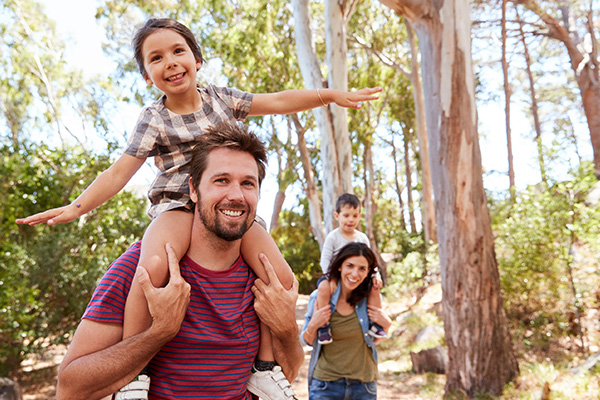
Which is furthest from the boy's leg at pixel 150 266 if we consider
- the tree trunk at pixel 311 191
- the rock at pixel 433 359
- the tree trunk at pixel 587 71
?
the tree trunk at pixel 587 71

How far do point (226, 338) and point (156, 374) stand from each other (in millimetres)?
236

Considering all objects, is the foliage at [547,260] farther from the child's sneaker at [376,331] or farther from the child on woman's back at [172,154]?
the child on woman's back at [172,154]

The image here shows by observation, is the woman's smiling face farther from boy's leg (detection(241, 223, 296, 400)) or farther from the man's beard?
the man's beard

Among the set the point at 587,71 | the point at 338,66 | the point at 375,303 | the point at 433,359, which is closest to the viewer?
the point at 375,303

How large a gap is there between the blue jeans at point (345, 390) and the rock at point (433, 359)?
4399 millimetres

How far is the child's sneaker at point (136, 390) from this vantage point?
5.04 ft

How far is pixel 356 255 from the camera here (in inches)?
156

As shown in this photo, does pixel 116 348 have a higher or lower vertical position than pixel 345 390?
higher

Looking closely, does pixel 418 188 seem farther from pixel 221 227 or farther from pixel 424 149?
pixel 221 227

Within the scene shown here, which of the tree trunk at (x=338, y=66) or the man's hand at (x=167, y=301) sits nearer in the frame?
the man's hand at (x=167, y=301)

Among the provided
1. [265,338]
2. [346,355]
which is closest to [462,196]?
[346,355]

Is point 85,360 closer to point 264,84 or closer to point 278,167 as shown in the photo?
point 264,84

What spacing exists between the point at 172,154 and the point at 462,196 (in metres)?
4.50

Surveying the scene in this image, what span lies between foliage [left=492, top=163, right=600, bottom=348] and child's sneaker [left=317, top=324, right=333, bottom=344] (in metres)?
4.42
